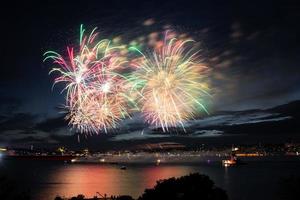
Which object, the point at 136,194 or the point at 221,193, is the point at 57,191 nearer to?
the point at 136,194

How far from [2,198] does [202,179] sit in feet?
46.2

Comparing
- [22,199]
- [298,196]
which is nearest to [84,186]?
[298,196]

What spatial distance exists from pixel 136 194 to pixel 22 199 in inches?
2506

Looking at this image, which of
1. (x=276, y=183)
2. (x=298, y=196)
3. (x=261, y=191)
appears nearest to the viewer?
(x=298, y=196)

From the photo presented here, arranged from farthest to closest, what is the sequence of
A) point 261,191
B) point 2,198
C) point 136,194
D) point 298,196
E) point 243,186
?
point 243,186
point 261,191
point 136,194
point 298,196
point 2,198

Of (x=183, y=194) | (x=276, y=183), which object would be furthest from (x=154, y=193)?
(x=276, y=183)

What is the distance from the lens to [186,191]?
30688mm

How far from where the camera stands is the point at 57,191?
10544cm

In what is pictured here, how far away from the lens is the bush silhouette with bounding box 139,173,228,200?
30.4 m

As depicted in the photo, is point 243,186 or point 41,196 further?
point 243,186

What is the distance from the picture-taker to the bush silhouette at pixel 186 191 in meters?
30.4

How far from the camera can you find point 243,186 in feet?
374

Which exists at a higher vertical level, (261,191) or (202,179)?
(202,179)

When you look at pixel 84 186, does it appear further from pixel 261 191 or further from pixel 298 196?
pixel 298 196
